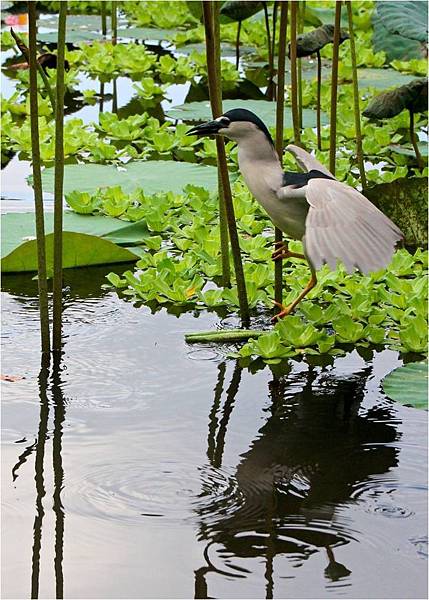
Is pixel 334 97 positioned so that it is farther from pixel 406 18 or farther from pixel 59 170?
pixel 59 170

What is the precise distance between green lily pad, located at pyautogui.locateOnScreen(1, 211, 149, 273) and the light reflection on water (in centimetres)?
36

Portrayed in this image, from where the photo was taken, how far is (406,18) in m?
4.42

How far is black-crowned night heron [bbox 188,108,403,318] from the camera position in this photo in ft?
8.02

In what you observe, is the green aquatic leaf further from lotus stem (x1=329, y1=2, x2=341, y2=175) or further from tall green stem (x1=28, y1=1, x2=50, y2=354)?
lotus stem (x1=329, y1=2, x2=341, y2=175)

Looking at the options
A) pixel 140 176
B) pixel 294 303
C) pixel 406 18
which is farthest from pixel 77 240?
pixel 406 18

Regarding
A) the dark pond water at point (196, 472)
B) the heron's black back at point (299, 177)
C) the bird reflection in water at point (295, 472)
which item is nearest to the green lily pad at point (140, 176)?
the dark pond water at point (196, 472)

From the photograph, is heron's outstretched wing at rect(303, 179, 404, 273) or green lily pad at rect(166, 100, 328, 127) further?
green lily pad at rect(166, 100, 328, 127)

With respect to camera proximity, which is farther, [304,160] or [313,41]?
[313,41]

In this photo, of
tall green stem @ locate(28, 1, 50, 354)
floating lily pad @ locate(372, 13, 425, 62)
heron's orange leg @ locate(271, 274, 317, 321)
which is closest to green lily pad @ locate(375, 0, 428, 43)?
floating lily pad @ locate(372, 13, 425, 62)

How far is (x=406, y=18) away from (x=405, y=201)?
99 centimetres

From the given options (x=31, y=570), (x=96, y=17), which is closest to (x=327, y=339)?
(x=31, y=570)

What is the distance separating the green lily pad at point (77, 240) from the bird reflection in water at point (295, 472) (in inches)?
33.8

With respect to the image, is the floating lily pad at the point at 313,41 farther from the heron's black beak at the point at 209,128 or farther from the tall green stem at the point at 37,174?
the tall green stem at the point at 37,174

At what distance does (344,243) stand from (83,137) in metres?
2.63
